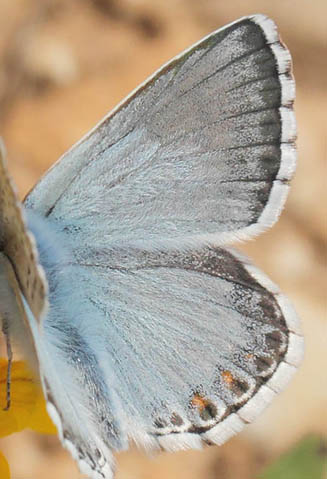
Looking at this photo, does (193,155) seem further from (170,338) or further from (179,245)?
(170,338)

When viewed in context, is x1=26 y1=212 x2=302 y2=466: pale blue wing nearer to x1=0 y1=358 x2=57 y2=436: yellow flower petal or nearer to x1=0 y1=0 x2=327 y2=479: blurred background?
x1=0 y1=358 x2=57 y2=436: yellow flower petal

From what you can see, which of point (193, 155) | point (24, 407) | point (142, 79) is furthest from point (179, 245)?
point (142, 79)

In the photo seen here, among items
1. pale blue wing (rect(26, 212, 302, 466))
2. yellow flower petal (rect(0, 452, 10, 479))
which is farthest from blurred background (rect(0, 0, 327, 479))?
yellow flower petal (rect(0, 452, 10, 479))

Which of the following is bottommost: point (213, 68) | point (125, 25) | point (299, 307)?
point (299, 307)

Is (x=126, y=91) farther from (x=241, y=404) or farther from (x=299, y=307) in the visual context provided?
(x=241, y=404)

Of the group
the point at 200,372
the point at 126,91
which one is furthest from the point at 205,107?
the point at 126,91

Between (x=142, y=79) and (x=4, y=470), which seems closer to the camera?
(x=4, y=470)

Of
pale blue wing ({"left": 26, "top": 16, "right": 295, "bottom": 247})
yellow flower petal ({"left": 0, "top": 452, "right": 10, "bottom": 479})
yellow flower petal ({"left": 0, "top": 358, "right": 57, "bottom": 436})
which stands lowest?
yellow flower petal ({"left": 0, "top": 452, "right": 10, "bottom": 479})
